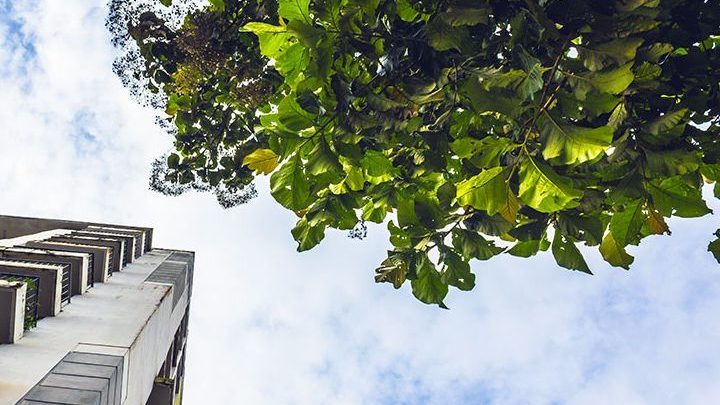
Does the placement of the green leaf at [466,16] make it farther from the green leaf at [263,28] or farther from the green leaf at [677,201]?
the green leaf at [677,201]

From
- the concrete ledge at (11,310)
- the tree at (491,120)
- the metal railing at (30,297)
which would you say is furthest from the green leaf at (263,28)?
the metal railing at (30,297)

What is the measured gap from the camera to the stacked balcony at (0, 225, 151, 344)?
44.2 ft

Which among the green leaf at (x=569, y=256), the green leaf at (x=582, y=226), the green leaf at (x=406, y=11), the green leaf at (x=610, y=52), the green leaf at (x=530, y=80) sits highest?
the green leaf at (x=406, y=11)

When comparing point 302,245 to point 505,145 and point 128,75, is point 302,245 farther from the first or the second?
point 128,75

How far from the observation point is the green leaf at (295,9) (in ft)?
10.7

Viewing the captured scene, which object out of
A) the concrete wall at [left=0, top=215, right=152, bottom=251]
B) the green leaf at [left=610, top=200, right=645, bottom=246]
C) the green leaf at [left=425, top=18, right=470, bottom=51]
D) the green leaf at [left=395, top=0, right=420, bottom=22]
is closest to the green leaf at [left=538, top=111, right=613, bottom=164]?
the green leaf at [left=425, top=18, right=470, bottom=51]

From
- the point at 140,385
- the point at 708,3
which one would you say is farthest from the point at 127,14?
the point at 140,385

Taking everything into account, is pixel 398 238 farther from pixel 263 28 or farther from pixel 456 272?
pixel 263 28

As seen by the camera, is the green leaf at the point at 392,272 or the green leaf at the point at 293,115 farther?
the green leaf at the point at 392,272

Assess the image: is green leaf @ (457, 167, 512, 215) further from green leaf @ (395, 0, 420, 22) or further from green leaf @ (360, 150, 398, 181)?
green leaf @ (395, 0, 420, 22)

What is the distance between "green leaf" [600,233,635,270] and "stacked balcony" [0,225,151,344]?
13057 mm

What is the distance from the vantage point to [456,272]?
15.1 ft

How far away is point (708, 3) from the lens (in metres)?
3.51

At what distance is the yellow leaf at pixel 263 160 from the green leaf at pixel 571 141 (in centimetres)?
201
